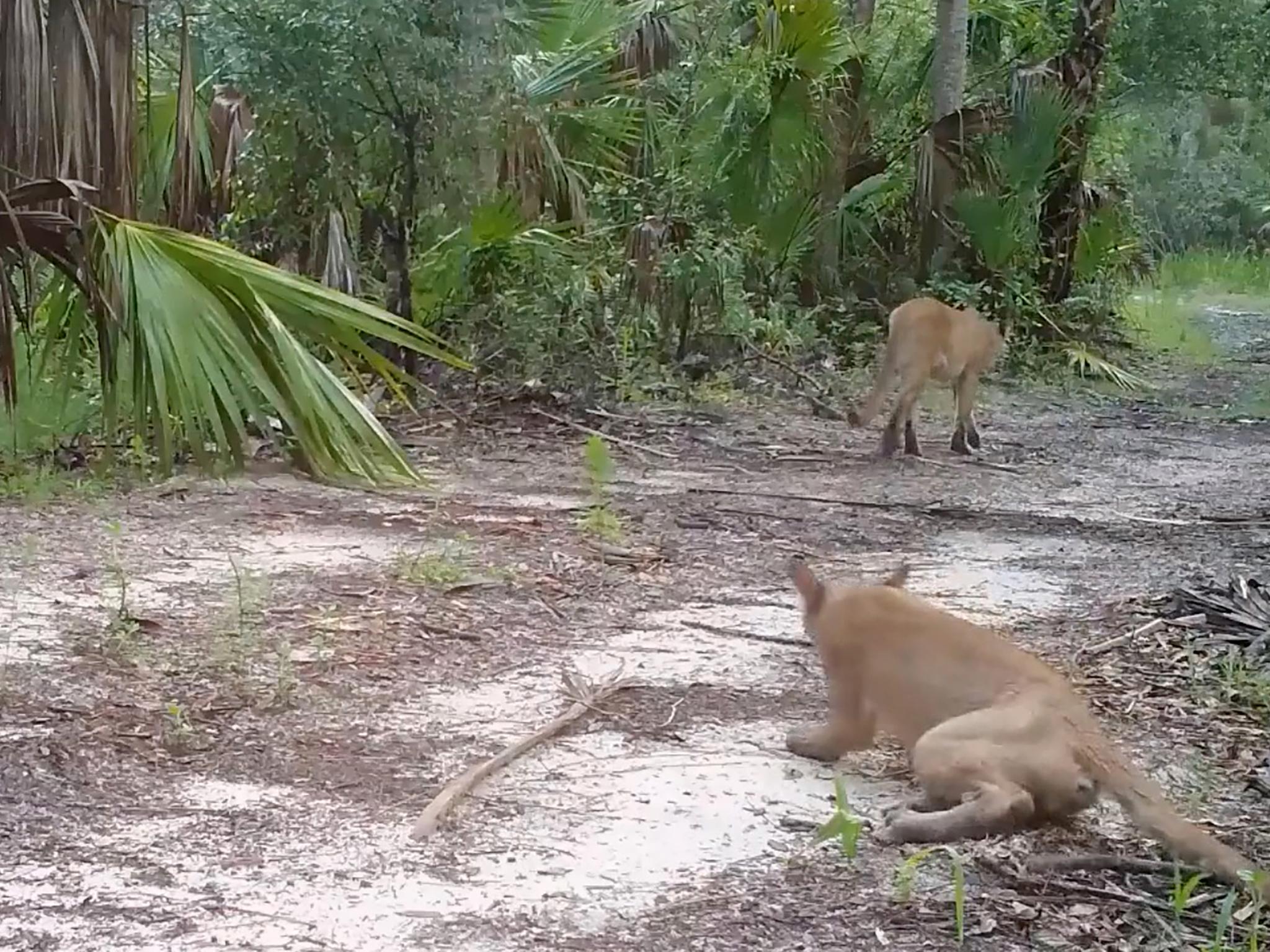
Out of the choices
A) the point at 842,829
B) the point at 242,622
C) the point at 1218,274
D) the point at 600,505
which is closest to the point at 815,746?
the point at 842,829

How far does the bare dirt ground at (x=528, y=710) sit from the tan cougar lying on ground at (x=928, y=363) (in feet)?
4.09

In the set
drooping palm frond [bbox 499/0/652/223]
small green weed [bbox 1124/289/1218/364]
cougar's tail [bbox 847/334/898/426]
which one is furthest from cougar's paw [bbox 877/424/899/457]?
small green weed [bbox 1124/289/1218/364]

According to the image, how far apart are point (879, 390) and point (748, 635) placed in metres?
4.96

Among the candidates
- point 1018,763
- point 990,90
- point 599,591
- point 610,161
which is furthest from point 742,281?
point 1018,763

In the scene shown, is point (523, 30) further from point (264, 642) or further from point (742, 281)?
point (264, 642)

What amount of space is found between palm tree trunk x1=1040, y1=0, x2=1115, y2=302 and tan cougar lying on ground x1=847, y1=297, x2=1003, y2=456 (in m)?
4.33

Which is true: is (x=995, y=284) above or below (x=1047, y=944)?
above

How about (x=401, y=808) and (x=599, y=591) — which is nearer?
(x=401, y=808)

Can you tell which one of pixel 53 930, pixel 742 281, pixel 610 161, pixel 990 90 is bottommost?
pixel 53 930

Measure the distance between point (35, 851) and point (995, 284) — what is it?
12.0 m

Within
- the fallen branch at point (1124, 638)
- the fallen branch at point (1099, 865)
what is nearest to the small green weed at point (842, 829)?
the fallen branch at point (1099, 865)

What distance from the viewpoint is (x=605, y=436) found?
10492mm

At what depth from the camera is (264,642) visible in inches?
216

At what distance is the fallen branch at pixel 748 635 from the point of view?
5.85m
